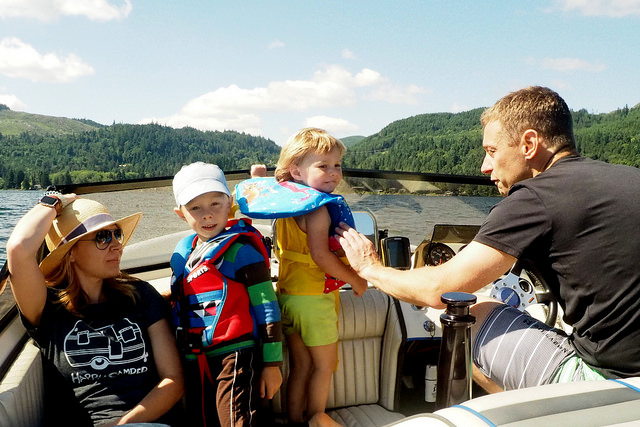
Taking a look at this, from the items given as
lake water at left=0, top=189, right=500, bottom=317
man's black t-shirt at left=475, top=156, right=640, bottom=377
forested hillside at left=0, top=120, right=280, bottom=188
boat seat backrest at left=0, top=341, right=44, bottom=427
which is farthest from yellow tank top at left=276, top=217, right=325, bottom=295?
forested hillside at left=0, top=120, right=280, bottom=188

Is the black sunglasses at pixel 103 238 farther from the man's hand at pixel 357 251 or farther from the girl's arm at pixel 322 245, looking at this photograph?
the man's hand at pixel 357 251

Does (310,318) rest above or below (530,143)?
below

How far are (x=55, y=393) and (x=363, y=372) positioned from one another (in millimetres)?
1522

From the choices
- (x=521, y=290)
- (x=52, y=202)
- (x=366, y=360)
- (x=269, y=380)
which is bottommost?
(x=366, y=360)

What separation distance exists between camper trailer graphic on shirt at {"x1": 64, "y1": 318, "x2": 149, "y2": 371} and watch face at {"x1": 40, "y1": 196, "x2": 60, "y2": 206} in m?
0.47

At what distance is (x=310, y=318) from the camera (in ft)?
7.67

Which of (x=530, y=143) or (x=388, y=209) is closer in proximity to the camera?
(x=530, y=143)

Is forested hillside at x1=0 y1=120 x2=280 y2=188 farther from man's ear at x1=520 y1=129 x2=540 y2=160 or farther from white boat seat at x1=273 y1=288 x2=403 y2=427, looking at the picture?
man's ear at x1=520 y1=129 x2=540 y2=160

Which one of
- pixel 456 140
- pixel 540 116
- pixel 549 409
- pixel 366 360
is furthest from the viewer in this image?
pixel 456 140

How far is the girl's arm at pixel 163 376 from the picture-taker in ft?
6.35

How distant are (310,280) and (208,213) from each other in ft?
1.97

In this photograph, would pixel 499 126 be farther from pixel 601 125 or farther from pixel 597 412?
pixel 601 125

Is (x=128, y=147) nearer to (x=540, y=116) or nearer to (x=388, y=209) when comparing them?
(x=388, y=209)

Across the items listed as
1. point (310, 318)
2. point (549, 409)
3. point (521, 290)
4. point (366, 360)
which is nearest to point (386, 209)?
point (521, 290)
